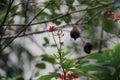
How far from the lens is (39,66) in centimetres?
372

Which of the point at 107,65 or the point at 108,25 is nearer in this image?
the point at 107,65

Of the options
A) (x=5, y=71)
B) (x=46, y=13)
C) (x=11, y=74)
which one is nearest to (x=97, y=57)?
(x=46, y=13)

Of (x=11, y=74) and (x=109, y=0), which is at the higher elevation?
(x=109, y=0)

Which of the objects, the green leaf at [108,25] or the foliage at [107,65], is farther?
the green leaf at [108,25]

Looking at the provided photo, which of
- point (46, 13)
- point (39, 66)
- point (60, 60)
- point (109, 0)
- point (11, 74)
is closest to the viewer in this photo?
point (60, 60)

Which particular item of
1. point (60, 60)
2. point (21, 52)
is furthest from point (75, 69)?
point (21, 52)

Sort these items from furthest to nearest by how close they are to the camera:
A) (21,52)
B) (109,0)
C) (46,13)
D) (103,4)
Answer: (21,52) → (46,13) → (109,0) → (103,4)

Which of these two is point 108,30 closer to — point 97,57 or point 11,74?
point 97,57

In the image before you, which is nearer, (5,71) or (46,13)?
(46,13)

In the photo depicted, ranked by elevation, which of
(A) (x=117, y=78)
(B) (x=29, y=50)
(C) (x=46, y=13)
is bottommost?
(B) (x=29, y=50)

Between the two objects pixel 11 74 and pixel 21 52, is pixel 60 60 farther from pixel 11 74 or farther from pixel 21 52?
pixel 21 52

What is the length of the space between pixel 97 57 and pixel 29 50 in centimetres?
398

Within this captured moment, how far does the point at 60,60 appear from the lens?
2016 mm

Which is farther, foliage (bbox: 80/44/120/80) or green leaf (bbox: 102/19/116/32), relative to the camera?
green leaf (bbox: 102/19/116/32)
